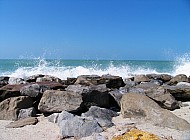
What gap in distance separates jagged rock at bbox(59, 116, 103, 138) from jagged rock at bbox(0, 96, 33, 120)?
1.09 m

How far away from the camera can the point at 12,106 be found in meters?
4.71

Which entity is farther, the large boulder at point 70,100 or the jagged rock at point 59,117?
the large boulder at point 70,100

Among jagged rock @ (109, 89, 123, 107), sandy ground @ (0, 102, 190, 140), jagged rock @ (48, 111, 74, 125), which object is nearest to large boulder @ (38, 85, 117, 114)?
jagged rock @ (48, 111, 74, 125)

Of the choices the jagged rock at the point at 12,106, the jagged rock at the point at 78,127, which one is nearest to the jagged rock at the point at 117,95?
the jagged rock at the point at 78,127

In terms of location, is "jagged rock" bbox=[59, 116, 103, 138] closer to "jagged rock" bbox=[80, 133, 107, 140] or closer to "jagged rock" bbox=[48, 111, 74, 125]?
"jagged rock" bbox=[80, 133, 107, 140]

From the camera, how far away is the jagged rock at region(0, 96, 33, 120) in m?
4.61

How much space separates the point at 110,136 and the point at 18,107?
1870 millimetres

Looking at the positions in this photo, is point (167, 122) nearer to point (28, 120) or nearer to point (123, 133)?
point (123, 133)

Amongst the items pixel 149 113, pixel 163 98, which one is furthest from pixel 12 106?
pixel 163 98

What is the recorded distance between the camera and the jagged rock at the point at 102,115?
165 inches

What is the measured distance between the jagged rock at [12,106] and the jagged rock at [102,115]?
43.7 inches

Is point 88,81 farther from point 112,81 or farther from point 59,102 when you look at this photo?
point 59,102

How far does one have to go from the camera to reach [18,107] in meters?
4.73

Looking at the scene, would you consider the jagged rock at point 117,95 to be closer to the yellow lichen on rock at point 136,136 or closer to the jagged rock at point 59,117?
the jagged rock at point 59,117
